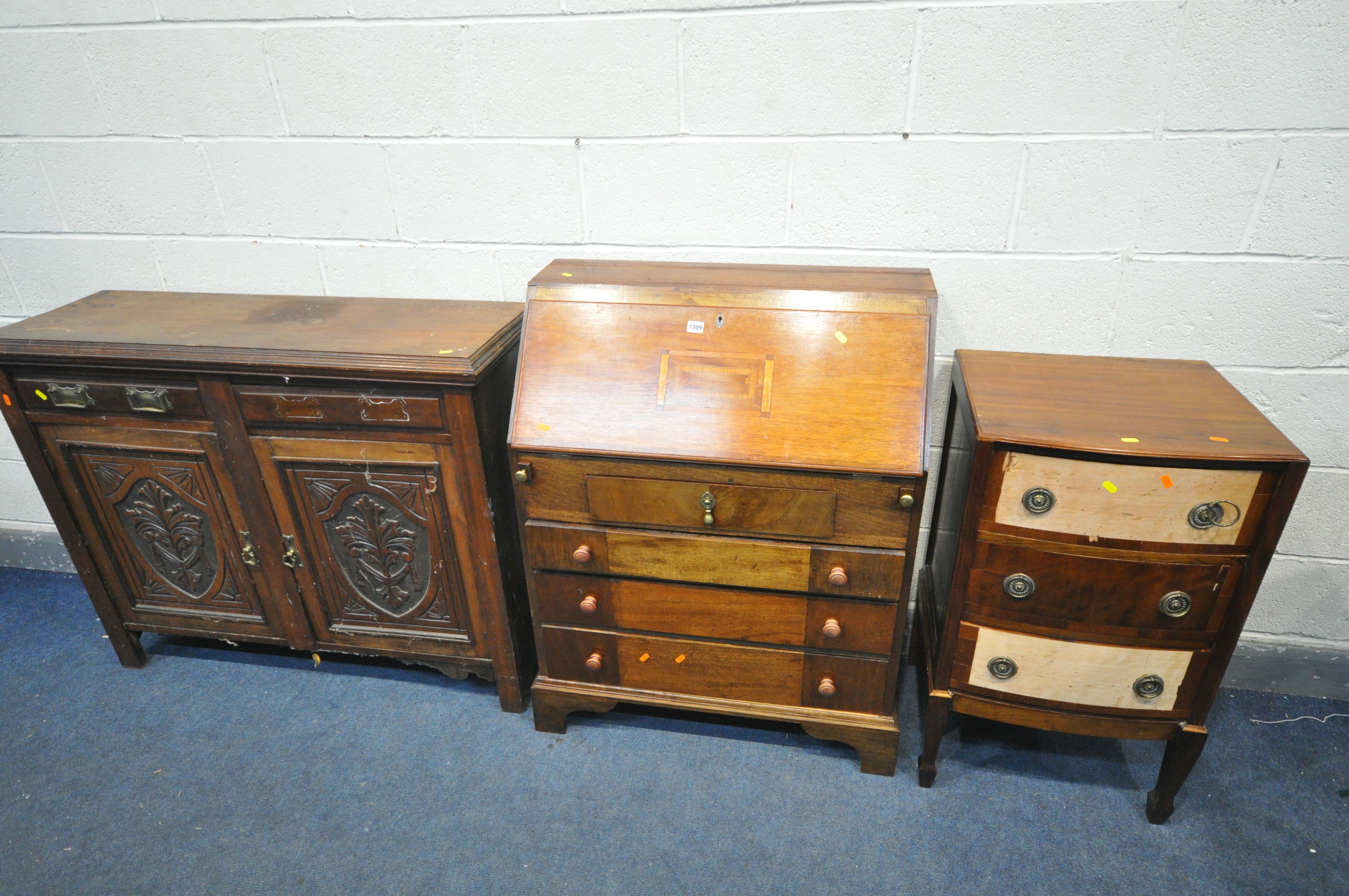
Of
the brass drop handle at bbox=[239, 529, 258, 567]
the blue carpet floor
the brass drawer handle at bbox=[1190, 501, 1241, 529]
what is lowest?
the blue carpet floor

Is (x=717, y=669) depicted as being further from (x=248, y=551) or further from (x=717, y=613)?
(x=248, y=551)

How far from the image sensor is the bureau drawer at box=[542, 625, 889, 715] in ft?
5.27

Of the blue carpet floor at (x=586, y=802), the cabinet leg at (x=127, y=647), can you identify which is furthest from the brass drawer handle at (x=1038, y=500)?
the cabinet leg at (x=127, y=647)

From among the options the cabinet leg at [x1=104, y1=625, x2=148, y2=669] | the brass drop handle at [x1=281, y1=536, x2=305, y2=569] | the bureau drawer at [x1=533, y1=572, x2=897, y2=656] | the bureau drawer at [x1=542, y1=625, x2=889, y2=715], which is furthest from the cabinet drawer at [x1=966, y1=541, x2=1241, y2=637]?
the cabinet leg at [x1=104, y1=625, x2=148, y2=669]

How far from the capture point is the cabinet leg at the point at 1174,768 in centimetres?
145

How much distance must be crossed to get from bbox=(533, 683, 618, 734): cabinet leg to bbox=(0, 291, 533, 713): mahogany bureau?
0.33 feet

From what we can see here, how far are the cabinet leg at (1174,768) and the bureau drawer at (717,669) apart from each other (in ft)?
1.90

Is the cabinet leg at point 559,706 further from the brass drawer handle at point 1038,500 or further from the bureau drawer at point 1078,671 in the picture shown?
the brass drawer handle at point 1038,500

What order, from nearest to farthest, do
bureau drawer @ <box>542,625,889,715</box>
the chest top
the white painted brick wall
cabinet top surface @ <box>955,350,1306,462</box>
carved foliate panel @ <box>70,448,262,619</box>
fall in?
cabinet top surface @ <box>955,350,1306,462</box> < the chest top < the white painted brick wall < bureau drawer @ <box>542,625,889,715</box> < carved foliate panel @ <box>70,448,262,619</box>

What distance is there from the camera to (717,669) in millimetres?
1664

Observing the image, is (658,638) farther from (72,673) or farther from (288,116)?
(72,673)

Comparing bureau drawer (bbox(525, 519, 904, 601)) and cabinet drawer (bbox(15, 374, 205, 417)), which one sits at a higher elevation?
cabinet drawer (bbox(15, 374, 205, 417))

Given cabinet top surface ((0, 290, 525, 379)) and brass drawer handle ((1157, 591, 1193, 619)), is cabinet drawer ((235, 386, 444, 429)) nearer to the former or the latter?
cabinet top surface ((0, 290, 525, 379))

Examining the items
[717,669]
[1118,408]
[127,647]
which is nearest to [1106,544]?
[1118,408]
